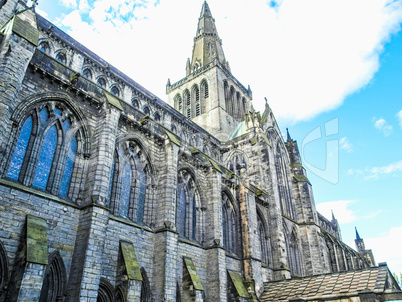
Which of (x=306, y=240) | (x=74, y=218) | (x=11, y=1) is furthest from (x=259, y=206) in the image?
(x=11, y=1)

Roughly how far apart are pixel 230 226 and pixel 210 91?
23537 mm

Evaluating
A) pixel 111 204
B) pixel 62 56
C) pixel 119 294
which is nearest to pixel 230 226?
pixel 111 204

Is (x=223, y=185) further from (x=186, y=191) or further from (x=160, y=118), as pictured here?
(x=160, y=118)

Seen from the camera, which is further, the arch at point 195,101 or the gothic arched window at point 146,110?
the arch at point 195,101


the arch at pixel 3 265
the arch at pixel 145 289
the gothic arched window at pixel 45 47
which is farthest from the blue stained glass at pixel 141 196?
the gothic arched window at pixel 45 47

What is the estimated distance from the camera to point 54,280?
1023cm

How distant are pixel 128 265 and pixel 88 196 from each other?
2.90 meters

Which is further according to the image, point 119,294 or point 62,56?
point 62,56

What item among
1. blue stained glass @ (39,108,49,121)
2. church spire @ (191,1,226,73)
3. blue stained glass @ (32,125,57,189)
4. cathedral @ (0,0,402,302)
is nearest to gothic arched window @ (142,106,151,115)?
cathedral @ (0,0,402,302)

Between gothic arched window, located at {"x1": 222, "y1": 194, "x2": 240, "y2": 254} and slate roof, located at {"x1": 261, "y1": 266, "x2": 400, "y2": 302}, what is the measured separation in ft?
10.5

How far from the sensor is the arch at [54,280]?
991 centimetres

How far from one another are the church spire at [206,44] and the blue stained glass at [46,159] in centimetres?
3337

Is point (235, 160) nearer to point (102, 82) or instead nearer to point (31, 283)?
point (102, 82)

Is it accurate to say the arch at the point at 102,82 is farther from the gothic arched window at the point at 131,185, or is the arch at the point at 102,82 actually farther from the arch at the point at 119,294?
the arch at the point at 119,294
